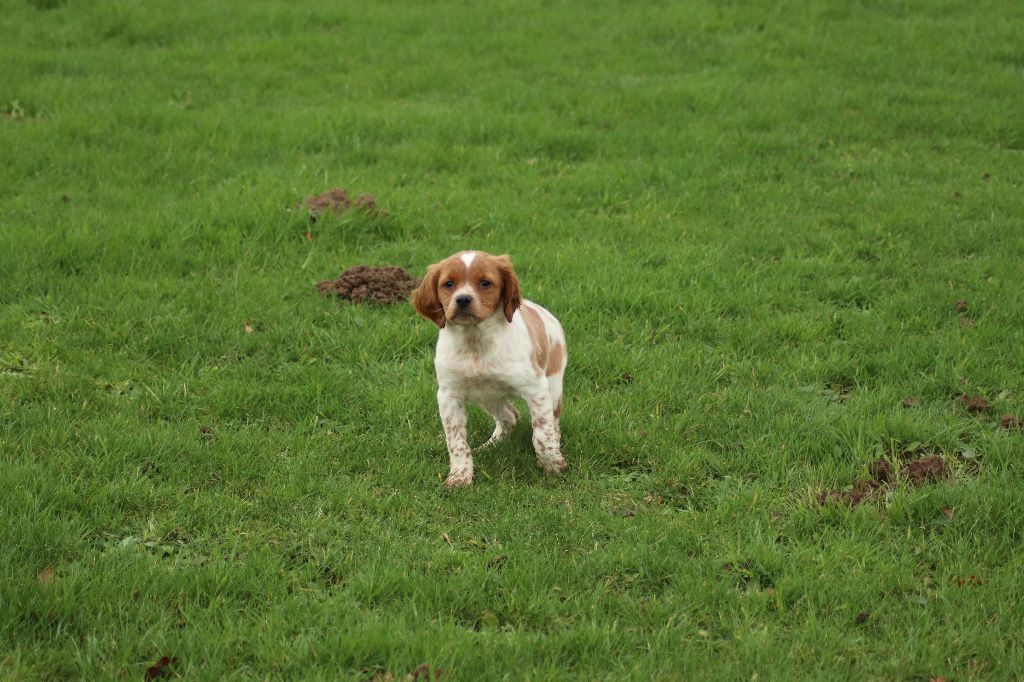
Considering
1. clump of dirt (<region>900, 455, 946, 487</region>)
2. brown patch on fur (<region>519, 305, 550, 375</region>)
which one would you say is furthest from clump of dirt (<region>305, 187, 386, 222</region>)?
clump of dirt (<region>900, 455, 946, 487</region>)

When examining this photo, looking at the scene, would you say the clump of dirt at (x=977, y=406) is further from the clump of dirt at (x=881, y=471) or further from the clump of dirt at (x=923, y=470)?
the clump of dirt at (x=881, y=471)

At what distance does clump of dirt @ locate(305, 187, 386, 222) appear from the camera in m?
9.16

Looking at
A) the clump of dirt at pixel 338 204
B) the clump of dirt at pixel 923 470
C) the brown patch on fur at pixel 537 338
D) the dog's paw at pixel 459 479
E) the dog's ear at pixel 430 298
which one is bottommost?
the dog's paw at pixel 459 479

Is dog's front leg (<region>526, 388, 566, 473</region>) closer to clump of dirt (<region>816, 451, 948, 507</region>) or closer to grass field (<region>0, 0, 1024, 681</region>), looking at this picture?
grass field (<region>0, 0, 1024, 681</region>)

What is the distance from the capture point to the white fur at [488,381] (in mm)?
5773

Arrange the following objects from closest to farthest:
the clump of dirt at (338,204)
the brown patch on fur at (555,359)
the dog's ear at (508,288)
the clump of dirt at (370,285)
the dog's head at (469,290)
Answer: the dog's head at (469,290) → the dog's ear at (508,288) → the brown patch on fur at (555,359) → the clump of dirt at (370,285) → the clump of dirt at (338,204)

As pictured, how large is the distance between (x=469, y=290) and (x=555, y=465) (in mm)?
1105

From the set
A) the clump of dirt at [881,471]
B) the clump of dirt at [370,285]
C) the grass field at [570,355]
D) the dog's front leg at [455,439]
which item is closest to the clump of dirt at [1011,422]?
the grass field at [570,355]

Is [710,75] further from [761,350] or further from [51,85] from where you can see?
[51,85]

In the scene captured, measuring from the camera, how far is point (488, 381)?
19.2ft

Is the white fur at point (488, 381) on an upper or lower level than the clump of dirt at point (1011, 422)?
upper

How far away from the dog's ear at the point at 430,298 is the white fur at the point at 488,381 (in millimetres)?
116

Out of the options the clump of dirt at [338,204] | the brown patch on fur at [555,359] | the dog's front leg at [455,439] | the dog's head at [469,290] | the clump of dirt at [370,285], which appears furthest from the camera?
the clump of dirt at [338,204]

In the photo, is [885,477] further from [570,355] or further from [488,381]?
[570,355]
